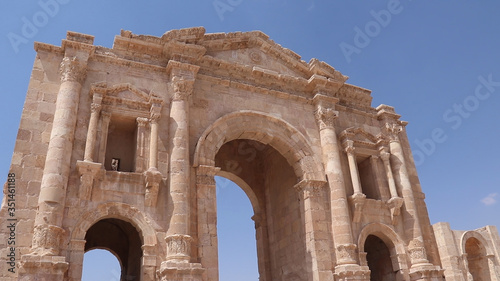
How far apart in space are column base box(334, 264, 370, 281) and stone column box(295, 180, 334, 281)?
0.90 feet

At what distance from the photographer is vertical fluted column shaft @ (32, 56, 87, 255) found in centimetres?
1037

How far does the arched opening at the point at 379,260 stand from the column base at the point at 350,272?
2572 millimetres

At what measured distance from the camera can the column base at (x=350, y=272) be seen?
1355 cm

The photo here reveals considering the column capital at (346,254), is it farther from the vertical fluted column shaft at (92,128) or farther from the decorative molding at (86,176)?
the vertical fluted column shaft at (92,128)

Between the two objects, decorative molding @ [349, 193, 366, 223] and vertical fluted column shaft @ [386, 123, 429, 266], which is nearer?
decorative molding @ [349, 193, 366, 223]

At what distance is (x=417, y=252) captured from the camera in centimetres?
1539

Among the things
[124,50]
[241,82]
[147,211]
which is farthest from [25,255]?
[241,82]

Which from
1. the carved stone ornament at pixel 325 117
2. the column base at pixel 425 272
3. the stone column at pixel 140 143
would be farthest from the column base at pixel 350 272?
the stone column at pixel 140 143

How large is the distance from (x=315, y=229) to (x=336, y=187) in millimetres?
1861

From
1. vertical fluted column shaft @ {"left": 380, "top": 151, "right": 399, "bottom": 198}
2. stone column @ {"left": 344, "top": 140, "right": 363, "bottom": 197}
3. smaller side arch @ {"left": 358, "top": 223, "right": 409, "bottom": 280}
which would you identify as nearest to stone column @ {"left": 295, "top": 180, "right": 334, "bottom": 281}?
stone column @ {"left": 344, "top": 140, "right": 363, "bottom": 197}

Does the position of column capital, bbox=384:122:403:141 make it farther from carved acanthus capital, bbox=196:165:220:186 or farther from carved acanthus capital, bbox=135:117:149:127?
carved acanthus capital, bbox=135:117:149:127

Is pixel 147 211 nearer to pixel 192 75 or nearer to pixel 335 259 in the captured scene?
pixel 192 75

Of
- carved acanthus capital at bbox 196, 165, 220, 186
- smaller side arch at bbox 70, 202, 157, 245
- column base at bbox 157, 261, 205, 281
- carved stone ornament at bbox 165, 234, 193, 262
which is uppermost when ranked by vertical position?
carved acanthus capital at bbox 196, 165, 220, 186

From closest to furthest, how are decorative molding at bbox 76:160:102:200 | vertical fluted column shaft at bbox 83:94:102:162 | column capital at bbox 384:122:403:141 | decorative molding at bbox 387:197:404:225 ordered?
decorative molding at bbox 76:160:102:200 → vertical fluted column shaft at bbox 83:94:102:162 → decorative molding at bbox 387:197:404:225 → column capital at bbox 384:122:403:141
